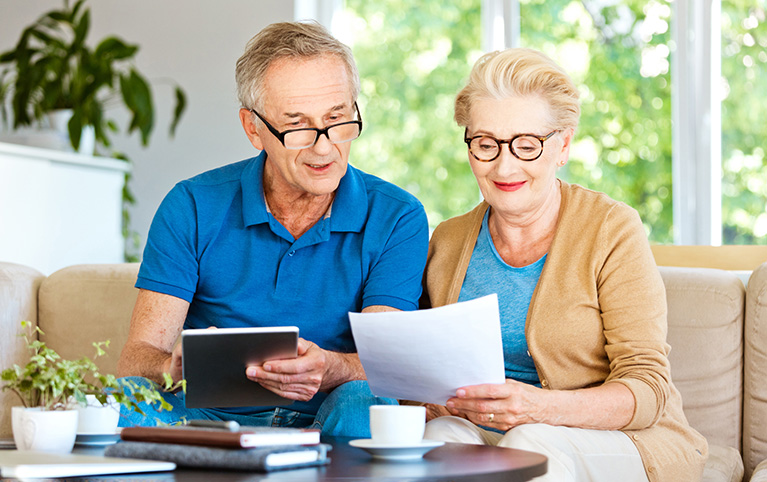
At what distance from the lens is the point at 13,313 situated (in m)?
2.17

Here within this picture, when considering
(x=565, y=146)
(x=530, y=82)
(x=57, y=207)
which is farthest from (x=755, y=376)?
(x=57, y=207)

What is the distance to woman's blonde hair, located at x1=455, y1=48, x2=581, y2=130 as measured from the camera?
167 centimetres

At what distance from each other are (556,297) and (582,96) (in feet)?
7.55

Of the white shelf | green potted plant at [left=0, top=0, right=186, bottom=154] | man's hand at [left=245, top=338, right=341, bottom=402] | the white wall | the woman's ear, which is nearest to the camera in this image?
man's hand at [left=245, top=338, right=341, bottom=402]

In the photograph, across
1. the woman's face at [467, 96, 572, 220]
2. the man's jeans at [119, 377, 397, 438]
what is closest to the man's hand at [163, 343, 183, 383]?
the man's jeans at [119, 377, 397, 438]

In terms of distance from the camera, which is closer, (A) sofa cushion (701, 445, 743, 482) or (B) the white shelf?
(A) sofa cushion (701, 445, 743, 482)

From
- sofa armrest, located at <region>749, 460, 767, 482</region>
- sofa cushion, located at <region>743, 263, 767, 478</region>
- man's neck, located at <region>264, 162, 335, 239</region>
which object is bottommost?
sofa armrest, located at <region>749, 460, 767, 482</region>

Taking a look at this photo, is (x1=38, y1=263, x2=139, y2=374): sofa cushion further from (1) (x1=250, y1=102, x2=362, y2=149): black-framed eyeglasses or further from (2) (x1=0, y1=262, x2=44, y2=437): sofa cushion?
(1) (x1=250, y1=102, x2=362, y2=149): black-framed eyeglasses

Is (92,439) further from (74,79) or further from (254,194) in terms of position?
(74,79)

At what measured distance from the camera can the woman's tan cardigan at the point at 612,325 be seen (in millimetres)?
1503

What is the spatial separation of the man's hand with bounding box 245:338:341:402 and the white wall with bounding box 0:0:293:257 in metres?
2.78

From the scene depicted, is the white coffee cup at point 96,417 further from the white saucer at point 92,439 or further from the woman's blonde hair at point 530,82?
the woman's blonde hair at point 530,82

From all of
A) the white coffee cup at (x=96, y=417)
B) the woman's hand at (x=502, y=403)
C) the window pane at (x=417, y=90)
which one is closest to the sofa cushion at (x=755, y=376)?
the woman's hand at (x=502, y=403)

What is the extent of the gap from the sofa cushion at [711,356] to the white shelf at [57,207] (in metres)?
2.27
